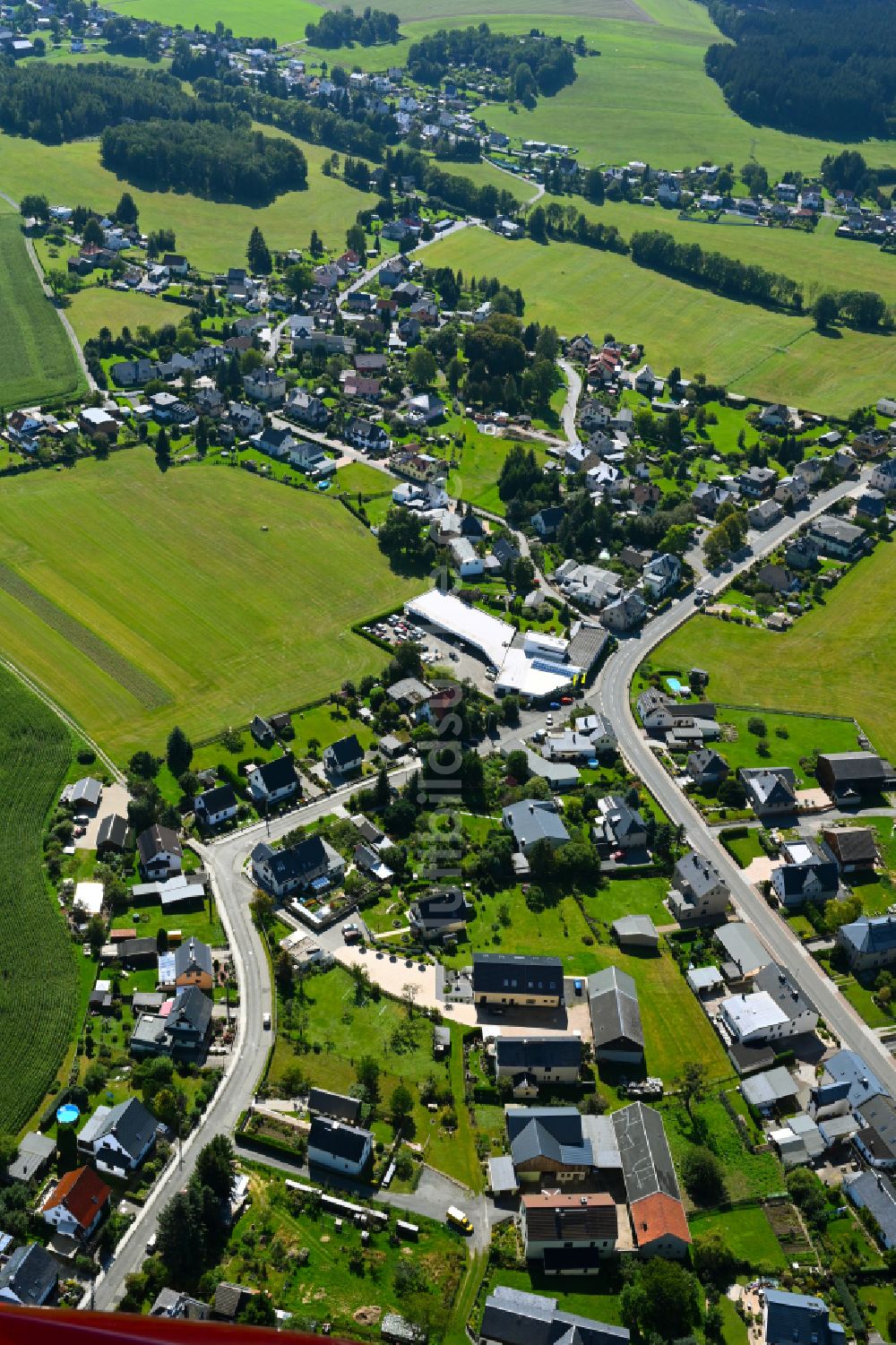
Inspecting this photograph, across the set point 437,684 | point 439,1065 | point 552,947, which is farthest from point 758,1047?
point 437,684

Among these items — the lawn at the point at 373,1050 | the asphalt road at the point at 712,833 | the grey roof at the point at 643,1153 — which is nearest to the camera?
the grey roof at the point at 643,1153

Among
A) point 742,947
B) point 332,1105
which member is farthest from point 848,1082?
point 332,1105

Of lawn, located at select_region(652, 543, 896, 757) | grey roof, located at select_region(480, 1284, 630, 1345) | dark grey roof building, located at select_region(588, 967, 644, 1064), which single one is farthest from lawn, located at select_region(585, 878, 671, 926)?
grey roof, located at select_region(480, 1284, 630, 1345)

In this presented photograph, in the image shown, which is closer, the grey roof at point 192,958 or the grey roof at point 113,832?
the grey roof at point 192,958

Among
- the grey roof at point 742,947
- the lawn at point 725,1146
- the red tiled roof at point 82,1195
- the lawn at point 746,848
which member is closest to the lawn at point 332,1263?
the red tiled roof at point 82,1195

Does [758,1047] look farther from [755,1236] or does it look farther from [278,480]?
[278,480]

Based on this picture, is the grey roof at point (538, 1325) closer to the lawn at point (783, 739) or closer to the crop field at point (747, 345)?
the lawn at point (783, 739)

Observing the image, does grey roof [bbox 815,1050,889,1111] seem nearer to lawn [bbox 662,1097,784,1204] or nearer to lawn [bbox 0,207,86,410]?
lawn [bbox 662,1097,784,1204]
